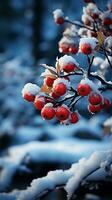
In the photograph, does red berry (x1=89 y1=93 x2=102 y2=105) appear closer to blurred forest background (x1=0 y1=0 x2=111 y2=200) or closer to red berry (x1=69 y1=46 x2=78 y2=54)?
red berry (x1=69 y1=46 x2=78 y2=54)

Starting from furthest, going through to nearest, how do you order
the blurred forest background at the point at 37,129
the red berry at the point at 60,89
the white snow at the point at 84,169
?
the blurred forest background at the point at 37,129, the white snow at the point at 84,169, the red berry at the point at 60,89

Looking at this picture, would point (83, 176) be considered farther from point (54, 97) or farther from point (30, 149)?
point (30, 149)

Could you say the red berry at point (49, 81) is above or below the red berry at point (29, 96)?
above

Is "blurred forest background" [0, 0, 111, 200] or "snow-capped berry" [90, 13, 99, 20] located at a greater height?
"blurred forest background" [0, 0, 111, 200]

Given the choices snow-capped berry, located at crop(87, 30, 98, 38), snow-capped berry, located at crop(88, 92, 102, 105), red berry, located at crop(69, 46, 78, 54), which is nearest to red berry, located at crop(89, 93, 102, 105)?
snow-capped berry, located at crop(88, 92, 102, 105)

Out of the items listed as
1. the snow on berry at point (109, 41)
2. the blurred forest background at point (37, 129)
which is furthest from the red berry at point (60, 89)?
the blurred forest background at point (37, 129)

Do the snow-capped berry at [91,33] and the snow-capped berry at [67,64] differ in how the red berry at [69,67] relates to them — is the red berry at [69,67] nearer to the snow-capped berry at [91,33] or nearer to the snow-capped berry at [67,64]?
the snow-capped berry at [67,64]
